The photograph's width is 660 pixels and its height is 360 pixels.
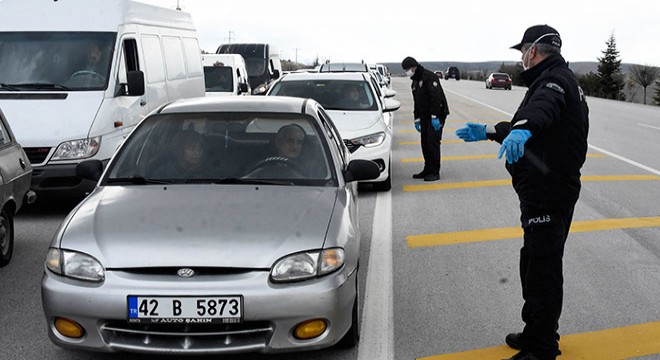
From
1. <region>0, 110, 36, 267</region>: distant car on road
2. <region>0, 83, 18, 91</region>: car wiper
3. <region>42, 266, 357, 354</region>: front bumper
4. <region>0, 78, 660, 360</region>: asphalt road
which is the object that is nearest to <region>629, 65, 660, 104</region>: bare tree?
<region>0, 78, 660, 360</region>: asphalt road

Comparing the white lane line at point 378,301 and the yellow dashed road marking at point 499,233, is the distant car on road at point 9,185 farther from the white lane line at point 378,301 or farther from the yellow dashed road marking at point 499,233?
the yellow dashed road marking at point 499,233

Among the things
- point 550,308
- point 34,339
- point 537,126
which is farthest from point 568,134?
point 34,339

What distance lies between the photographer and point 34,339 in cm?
487

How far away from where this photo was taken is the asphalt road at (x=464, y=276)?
4812 mm

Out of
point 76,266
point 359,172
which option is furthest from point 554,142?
point 76,266

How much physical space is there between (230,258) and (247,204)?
2.26ft

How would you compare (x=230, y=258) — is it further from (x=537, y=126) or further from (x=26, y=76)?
(x=26, y=76)

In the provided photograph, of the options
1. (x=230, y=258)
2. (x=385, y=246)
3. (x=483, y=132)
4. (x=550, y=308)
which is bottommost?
(x=385, y=246)

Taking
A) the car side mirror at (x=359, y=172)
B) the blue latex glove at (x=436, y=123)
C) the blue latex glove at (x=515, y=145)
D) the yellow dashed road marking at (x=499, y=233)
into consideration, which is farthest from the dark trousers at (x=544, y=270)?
the blue latex glove at (x=436, y=123)

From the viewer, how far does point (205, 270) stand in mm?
4109

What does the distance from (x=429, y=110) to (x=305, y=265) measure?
777cm

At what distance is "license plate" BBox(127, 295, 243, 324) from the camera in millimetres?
3996

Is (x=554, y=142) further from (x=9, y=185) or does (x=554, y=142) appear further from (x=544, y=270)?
(x=9, y=185)

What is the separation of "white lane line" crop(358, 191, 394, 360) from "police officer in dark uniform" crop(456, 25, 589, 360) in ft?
2.60
